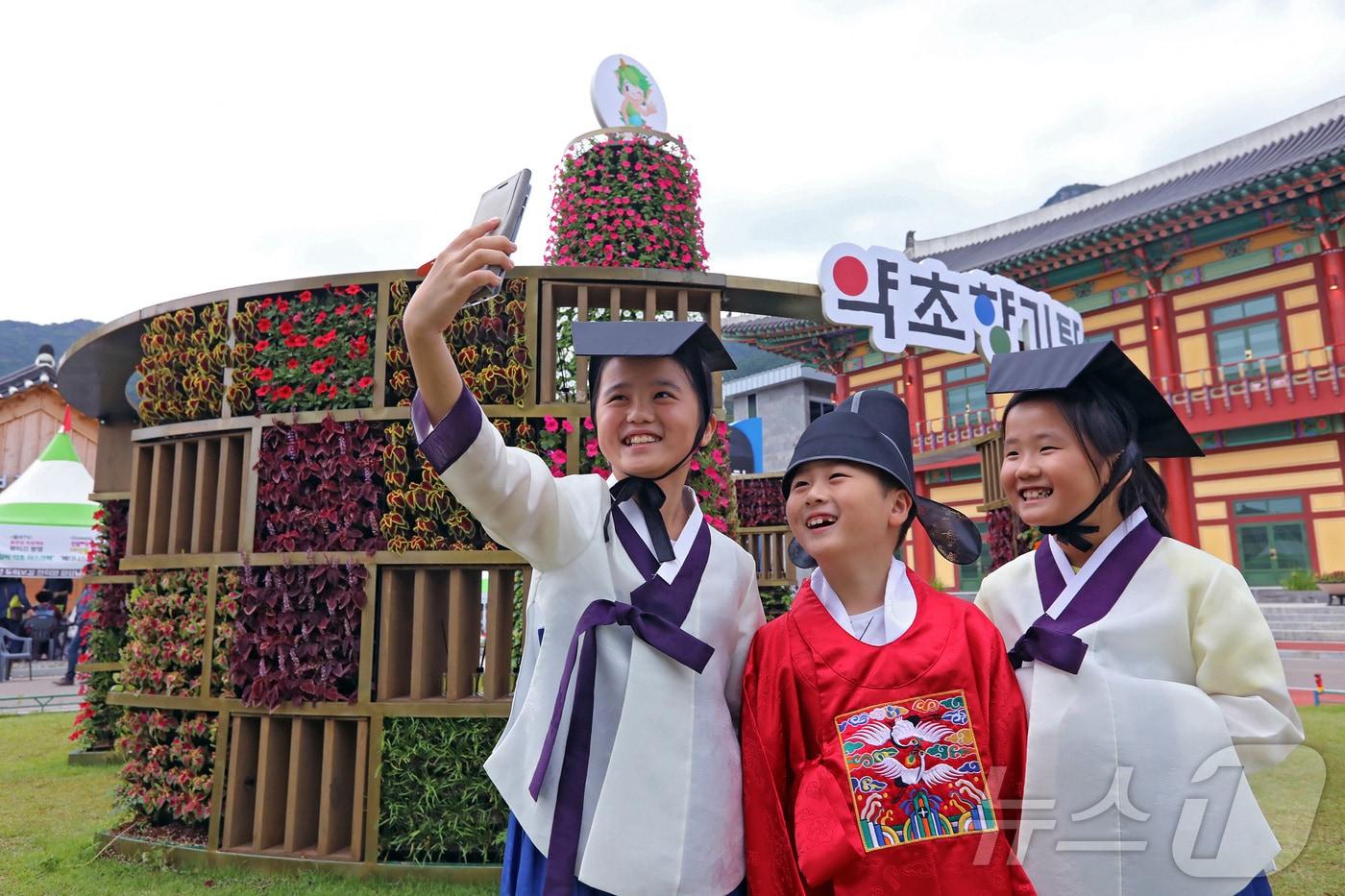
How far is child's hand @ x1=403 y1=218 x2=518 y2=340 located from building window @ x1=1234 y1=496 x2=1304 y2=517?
17243mm

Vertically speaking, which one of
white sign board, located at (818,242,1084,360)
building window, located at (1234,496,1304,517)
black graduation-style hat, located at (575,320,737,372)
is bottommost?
black graduation-style hat, located at (575,320,737,372)

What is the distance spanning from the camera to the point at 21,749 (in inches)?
295

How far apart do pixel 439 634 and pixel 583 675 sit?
8.11ft

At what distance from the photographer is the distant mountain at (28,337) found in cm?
4978

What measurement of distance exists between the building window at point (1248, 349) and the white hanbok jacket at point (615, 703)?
54.3 ft

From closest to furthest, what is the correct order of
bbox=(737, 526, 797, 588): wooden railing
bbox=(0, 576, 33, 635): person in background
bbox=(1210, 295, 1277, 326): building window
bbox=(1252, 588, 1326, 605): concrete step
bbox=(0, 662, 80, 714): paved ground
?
bbox=(0, 662, 80, 714): paved ground < bbox=(737, 526, 797, 588): wooden railing < bbox=(1252, 588, 1326, 605): concrete step < bbox=(1210, 295, 1277, 326): building window < bbox=(0, 576, 33, 635): person in background

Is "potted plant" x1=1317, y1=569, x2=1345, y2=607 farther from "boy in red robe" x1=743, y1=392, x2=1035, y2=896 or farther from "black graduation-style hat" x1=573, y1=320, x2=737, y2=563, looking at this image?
"black graduation-style hat" x1=573, y1=320, x2=737, y2=563

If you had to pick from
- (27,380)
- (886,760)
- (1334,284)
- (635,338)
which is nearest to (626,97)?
(635,338)

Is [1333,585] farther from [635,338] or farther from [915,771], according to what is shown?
[635,338]

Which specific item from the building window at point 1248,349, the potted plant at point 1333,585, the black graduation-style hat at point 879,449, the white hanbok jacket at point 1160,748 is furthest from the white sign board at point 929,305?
the potted plant at point 1333,585

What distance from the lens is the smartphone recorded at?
5.70ft

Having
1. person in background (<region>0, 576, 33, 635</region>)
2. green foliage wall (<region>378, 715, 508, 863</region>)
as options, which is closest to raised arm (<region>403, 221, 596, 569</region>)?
green foliage wall (<region>378, 715, 508, 863</region>)

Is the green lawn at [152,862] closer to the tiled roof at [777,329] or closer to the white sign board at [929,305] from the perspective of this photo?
the white sign board at [929,305]

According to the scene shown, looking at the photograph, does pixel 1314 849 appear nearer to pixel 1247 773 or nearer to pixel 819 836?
pixel 1247 773
